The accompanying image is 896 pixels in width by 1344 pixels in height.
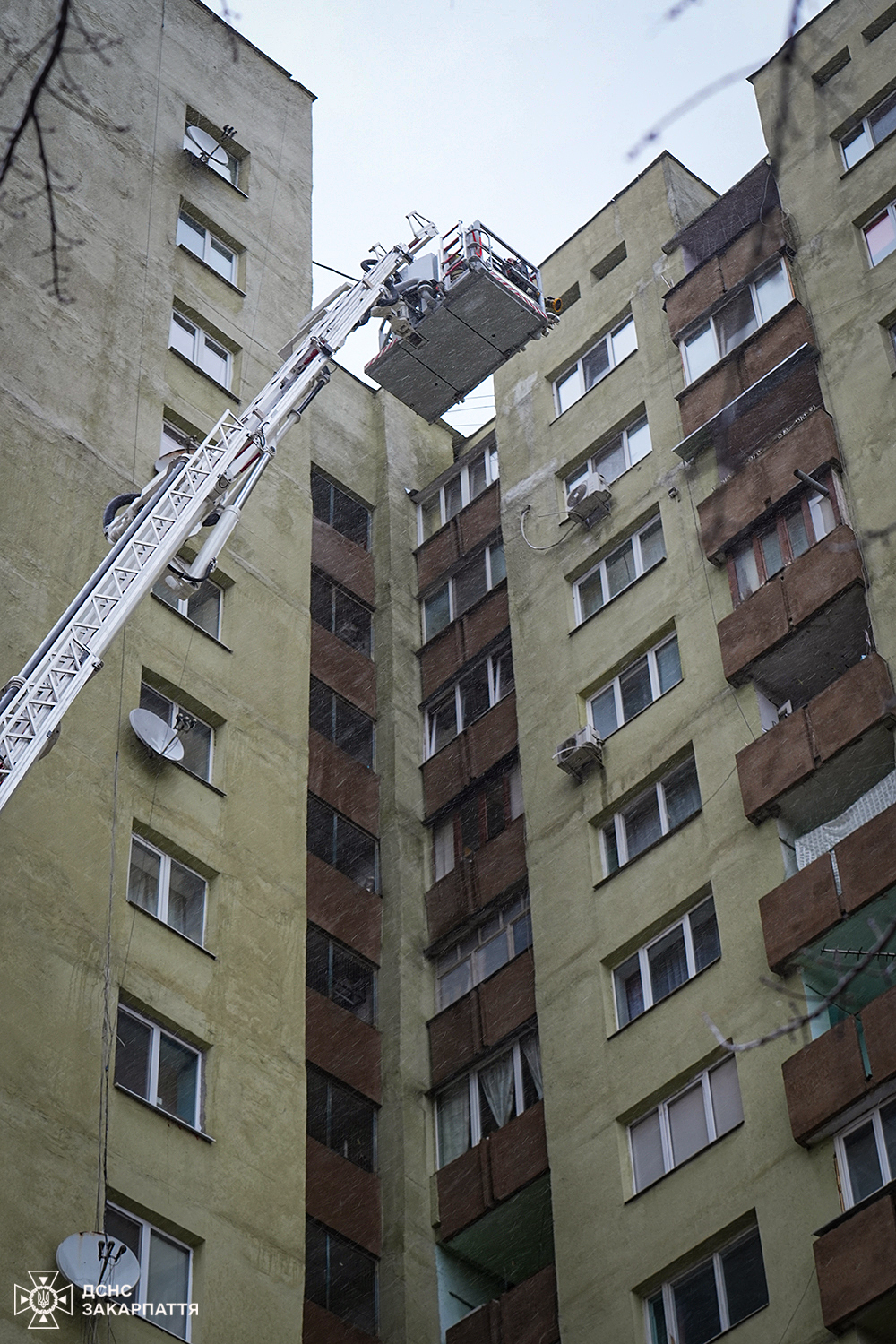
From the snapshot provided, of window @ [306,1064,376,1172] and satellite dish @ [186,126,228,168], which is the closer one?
window @ [306,1064,376,1172]

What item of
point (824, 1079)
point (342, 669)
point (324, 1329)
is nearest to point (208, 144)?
point (342, 669)

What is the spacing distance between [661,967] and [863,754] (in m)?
4.49

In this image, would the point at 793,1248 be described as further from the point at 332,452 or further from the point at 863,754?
the point at 332,452

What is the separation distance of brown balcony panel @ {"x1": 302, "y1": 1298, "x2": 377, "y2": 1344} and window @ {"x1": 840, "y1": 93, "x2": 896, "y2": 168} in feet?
71.1

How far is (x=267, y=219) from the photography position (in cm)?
3844

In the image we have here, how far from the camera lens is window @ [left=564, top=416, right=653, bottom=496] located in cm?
3434

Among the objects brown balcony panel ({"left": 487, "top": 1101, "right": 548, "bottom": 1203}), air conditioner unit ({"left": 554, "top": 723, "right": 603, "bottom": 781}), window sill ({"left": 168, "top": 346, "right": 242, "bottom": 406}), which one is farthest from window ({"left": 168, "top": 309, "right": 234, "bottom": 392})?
brown balcony panel ({"left": 487, "top": 1101, "right": 548, "bottom": 1203})

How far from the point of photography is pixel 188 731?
94.0 feet

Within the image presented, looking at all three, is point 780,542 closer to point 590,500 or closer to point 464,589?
point 590,500

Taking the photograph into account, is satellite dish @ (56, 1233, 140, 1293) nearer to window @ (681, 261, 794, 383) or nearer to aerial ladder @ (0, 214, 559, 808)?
aerial ladder @ (0, 214, 559, 808)

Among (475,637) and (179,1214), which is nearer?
(179,1214)

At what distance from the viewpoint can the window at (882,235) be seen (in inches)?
1208

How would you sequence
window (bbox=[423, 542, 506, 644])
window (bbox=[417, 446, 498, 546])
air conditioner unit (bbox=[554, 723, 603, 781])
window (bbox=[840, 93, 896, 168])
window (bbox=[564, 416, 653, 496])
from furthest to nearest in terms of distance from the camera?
window (bbox=[417, 446, 498, 546])
window (bbox=[423, 542, 506, 644])
window (bbox=[564, 416, 653, 496])
window (bbox=[840, 93, 896, 168])
air conditioner unit (bbox=[554, 723, 603, 781])

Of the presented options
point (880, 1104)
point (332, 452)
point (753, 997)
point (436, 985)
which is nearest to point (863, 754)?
point (753, 997)
